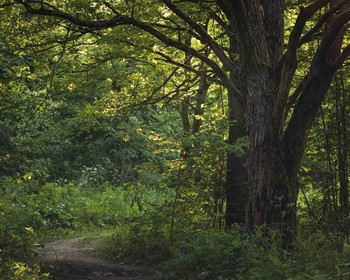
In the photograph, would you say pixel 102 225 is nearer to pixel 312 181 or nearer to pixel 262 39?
pixel 312 181

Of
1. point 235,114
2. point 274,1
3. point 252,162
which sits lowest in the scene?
point 252,162

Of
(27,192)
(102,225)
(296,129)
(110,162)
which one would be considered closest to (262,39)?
(296,129)

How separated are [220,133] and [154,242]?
2724 mm

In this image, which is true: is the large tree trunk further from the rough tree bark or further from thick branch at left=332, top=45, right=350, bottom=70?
thick branch at left=332, top=45, right=350, bottom=70

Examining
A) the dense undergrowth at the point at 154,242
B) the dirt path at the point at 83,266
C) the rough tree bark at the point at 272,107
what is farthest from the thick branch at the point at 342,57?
the dirt path at the point at 83,266

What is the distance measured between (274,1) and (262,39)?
0.86 metres

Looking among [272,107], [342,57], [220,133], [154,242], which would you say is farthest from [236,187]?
[342,57]

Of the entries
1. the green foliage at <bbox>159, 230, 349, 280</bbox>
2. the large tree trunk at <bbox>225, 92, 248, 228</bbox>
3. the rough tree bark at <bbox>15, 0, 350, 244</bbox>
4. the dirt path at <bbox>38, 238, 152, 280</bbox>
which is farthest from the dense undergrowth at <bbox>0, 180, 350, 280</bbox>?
the large tree trunk at <bbox>225, 92, 248, 228</bbox>

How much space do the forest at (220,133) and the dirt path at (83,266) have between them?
304mm

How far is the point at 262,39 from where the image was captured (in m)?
8.70

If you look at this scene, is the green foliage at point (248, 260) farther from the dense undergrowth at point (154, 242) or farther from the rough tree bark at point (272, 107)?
the rough tree bark at point (272, 107)

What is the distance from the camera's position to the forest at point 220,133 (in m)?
8.13

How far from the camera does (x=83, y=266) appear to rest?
1055 cm

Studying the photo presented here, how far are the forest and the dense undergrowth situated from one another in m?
0.03
